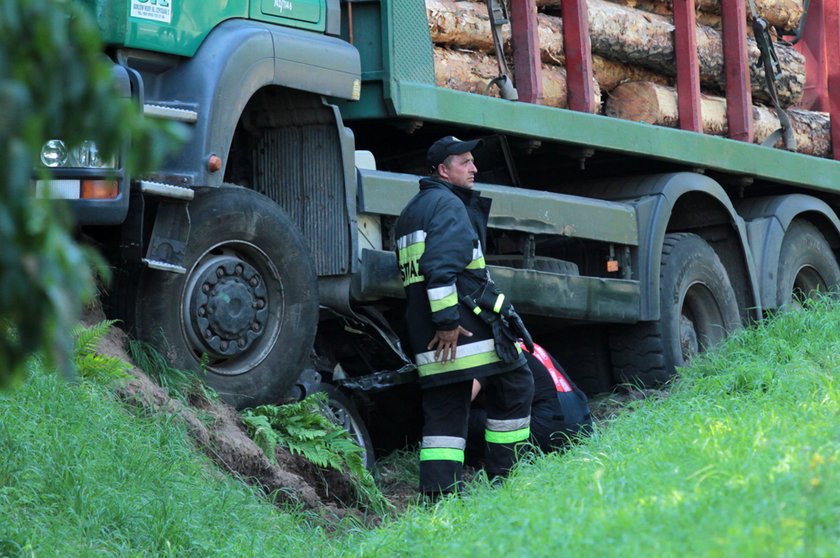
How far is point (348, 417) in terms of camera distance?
19.3 feet

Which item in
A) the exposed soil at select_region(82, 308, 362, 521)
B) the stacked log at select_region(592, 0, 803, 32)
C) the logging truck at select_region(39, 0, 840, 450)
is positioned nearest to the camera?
the exposed soil at select_region(82, 308, 362, 521)

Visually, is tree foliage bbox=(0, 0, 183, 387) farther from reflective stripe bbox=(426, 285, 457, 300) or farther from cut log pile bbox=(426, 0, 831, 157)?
cut log pile bbox=(426, 0, 831, 157)

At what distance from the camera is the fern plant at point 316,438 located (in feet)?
17.4

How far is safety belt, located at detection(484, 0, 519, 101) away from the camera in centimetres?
649

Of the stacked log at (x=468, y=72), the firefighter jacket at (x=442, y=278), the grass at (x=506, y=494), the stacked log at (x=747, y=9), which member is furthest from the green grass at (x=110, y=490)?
the stacked log at (x=747, y=9)

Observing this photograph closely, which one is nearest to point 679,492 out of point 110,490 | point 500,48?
point 110,490

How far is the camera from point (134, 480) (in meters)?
4.39

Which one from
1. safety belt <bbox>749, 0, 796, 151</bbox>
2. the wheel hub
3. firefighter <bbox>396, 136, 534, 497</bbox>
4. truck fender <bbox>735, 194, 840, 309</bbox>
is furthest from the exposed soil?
safety belt <bbox>749, 0, 796, 151</bbox>

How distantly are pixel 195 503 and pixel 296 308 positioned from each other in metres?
1.26

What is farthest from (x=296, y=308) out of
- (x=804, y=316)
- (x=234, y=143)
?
(x=804, y=316)

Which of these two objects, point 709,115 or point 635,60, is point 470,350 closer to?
point 635,60

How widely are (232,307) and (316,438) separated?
0.69 meters

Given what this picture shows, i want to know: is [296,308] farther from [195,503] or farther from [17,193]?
[17,193]

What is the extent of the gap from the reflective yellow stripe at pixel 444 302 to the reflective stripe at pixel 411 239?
0.28 m
